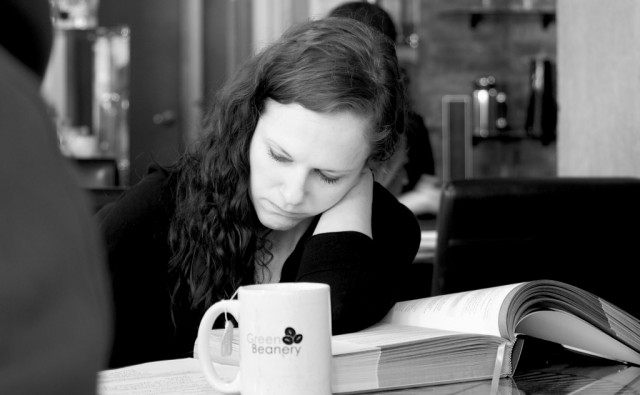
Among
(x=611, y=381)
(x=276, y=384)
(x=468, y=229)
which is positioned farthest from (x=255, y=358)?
(x=468, y=229)

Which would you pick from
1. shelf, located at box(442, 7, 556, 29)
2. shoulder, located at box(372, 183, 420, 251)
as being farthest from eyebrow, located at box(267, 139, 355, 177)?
shelf, located at box(442, 7, 556, 29)

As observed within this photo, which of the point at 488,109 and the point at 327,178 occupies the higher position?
the point at 327,178

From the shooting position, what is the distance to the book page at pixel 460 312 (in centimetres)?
87

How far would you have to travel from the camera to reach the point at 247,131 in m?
1.20

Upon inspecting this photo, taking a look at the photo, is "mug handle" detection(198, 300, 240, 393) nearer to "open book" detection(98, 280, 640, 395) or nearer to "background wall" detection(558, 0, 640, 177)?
"open book" detection(98, 280, 640, 395)

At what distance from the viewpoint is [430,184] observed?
9.73 feet

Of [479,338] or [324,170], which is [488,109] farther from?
[479,338]

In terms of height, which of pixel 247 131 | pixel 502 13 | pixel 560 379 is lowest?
pixel 560 379

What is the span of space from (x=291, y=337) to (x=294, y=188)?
1.36 feet

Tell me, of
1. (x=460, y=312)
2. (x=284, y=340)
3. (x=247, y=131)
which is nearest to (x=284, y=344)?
(x=284, y=340)

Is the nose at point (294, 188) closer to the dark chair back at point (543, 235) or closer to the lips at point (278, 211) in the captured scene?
the lips at point (278, 211)

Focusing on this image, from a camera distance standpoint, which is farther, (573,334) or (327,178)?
(327,178)

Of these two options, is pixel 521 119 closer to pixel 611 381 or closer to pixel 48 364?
pixel 611 381

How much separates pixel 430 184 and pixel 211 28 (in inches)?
131
